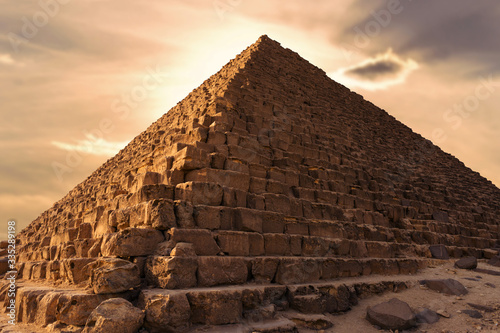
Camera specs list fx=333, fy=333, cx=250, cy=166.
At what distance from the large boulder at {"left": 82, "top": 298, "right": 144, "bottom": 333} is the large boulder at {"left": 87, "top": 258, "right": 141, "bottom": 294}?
0.31 meters

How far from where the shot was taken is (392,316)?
5.31m

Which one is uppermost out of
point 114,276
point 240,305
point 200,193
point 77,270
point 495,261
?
point 200,193

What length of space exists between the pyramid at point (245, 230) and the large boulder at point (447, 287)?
82 cm

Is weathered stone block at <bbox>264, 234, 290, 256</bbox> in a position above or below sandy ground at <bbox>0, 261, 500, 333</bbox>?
above

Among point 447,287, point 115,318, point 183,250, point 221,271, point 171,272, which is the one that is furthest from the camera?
point 447,287

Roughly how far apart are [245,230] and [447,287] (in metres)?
4.66

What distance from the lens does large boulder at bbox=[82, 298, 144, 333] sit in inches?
148

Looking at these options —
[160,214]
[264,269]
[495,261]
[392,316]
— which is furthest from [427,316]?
[495,261]

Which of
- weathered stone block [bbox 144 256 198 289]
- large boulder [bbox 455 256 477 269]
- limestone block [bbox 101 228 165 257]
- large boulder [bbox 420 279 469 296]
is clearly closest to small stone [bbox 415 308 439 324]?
large boulder [bbox 420 279 469 296]

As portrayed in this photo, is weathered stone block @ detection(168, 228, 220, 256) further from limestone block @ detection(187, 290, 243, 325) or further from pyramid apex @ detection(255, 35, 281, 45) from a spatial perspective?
pyramid apex @ detection(255, 35, 281, 45)

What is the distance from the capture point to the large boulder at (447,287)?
697cm

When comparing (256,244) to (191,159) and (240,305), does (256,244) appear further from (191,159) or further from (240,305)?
(191,159)

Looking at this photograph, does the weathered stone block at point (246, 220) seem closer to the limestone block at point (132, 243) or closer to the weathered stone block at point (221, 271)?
the weathered stone block at point (221, 271)

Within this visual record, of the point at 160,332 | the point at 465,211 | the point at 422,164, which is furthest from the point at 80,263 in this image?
the point at 422,164
